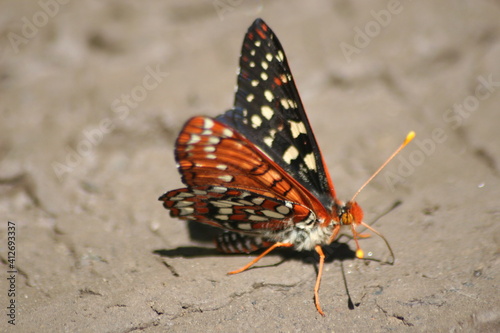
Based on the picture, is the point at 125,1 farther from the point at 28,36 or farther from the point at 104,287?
the point at 104,287

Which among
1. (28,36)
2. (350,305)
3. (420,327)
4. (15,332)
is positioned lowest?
(420,327)

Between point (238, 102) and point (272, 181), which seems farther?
point (238, 102)

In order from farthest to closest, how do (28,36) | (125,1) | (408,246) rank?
(125,1) → (28,36) → (408,246)

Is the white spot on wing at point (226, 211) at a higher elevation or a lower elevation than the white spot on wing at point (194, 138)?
lower

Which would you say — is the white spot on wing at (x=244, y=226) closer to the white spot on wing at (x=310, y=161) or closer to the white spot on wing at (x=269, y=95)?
the white spot on wing at (x=310, y=161)

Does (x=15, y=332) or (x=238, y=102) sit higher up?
(x=238, y=102)

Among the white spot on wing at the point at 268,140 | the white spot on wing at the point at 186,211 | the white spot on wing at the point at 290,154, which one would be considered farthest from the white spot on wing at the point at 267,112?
the white spot on wing at the point at 186,211

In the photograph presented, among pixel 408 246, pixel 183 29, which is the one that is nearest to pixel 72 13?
pixel 183 29
